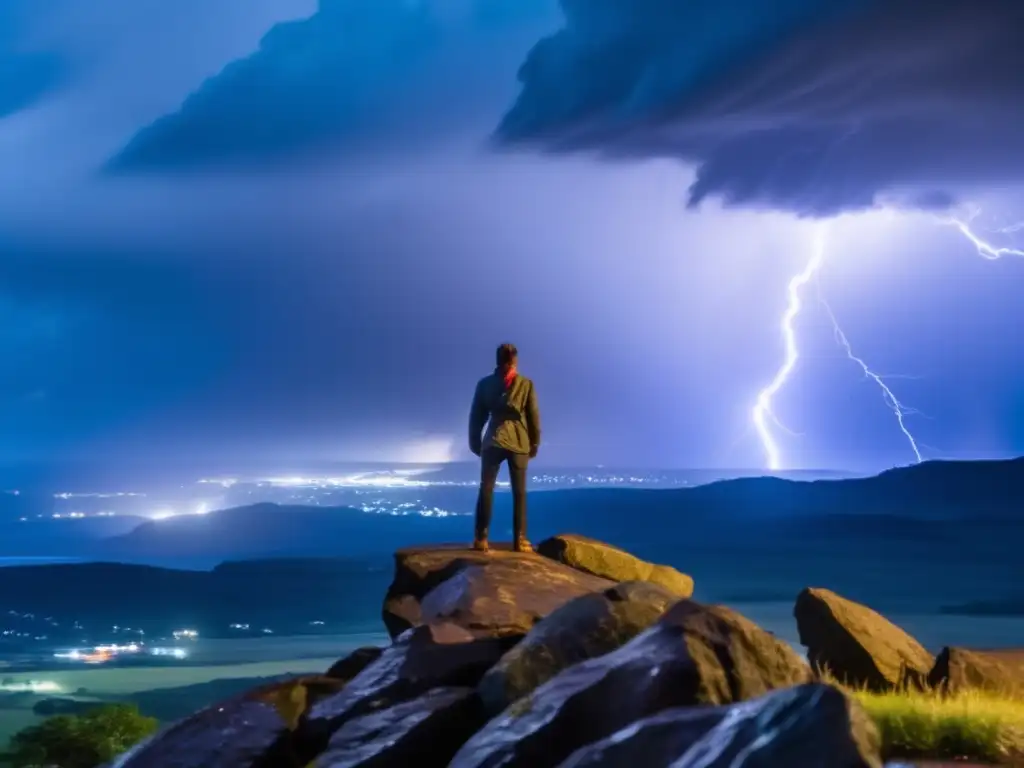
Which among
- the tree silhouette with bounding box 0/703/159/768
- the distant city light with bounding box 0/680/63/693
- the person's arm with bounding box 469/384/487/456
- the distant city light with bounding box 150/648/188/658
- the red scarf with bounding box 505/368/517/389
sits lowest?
the distant city light with bounding box 150/648/188/658

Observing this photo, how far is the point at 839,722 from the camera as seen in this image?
5633 millimetres

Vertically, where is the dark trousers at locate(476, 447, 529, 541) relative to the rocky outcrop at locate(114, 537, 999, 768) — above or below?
above

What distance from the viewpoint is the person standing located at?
1466 centimetres

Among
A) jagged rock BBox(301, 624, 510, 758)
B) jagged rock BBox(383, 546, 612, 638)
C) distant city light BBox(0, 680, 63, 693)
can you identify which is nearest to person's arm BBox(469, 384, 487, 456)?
jagged rock BBox(383, 546, 612, 638)

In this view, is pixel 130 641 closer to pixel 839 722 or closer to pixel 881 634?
pixel 881 634

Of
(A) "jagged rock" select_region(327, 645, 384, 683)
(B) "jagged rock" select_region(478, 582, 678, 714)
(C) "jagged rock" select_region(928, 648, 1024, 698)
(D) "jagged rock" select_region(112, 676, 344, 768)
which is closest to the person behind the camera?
(B) "jagged rock" select_region(478, 582, 678, 714)

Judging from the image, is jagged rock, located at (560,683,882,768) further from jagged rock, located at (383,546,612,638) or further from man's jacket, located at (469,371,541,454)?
man's jacket, located at (469,371,541,454)

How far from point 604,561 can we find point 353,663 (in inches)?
174

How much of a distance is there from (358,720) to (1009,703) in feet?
18.5

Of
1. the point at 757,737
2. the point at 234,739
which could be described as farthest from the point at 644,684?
the point at 234,739

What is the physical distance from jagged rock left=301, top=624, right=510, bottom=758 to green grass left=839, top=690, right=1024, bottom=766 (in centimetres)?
397

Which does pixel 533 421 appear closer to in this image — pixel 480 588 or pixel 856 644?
pixel 480 588

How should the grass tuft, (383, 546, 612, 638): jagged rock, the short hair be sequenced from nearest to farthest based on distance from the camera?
the grass tuft, (383, 546, 612, 638): jagged rock, the short hair

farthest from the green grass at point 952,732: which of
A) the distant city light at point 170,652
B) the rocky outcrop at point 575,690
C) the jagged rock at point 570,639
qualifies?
the distant city light at point 170,652
